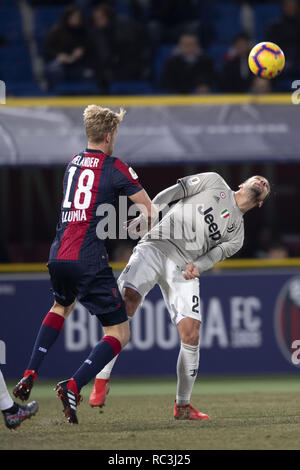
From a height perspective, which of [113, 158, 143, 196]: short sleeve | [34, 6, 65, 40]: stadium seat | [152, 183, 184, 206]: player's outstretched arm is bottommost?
[152, 183, 184, 206]: player's outstretched arm

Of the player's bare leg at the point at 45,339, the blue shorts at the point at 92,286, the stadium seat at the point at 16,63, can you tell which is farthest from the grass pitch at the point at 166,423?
the stadium seat at the point at 16,63

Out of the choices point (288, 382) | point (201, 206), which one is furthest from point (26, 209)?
point (201, 206)

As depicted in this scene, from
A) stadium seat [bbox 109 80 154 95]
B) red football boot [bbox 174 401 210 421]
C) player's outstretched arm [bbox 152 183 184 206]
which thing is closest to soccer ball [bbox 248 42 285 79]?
player's outstretched arm [bbox 152 183 184 206]

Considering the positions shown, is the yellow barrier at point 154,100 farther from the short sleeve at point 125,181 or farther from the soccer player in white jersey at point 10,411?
the soccer player in white jersey at point 10,411

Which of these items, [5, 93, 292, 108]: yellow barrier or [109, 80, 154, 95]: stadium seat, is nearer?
[5, 93, 292, 108]: yellow barrier

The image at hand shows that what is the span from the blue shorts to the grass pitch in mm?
775

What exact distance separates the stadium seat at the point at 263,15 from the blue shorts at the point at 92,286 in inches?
349

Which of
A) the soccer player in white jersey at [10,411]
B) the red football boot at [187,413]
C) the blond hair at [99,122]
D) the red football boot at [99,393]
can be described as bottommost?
the red football boot at [187,413]

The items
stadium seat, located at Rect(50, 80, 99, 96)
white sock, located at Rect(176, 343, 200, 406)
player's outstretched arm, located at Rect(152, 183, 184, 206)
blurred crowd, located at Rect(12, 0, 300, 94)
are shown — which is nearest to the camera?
white sock, located at Rect(176, 343, 200, 406)

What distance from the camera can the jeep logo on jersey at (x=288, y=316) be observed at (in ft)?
35.4

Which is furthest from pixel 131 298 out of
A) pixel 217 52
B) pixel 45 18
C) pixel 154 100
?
pixel 45 18

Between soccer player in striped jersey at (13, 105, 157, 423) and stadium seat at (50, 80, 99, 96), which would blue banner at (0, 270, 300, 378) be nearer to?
stadium seat at (50, 80, 99, 96)

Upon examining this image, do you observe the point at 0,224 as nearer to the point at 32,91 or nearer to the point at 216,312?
the point at 32,91

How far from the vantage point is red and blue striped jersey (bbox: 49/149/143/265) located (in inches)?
257
